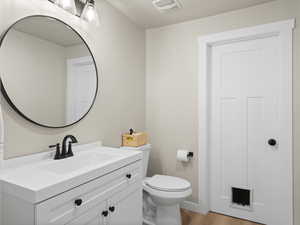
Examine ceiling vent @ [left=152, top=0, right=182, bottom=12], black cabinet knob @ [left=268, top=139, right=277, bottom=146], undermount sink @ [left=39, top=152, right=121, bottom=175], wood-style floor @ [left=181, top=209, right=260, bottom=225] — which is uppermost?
ceiling vent @ [left=152, top=0, right=182, bottom=12]

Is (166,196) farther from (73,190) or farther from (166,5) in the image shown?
(166,5)

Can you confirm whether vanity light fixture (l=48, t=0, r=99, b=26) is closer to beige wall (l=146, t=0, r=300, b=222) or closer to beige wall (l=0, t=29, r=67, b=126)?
beige wall (l=0, t=29, r=67, b=126)

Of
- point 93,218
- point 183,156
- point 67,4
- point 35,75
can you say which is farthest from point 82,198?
point 183,156

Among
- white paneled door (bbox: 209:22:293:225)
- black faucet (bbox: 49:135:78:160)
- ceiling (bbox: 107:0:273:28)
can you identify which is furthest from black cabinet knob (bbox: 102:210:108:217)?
ceiling (bbox: 107:0:273:28)

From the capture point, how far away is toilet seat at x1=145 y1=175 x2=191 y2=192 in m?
1.78

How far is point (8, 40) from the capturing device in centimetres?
116

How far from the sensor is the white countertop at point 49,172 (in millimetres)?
847

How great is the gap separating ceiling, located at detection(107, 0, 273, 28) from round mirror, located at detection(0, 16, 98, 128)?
0.75m

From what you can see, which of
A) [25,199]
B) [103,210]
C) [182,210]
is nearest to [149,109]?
[182,210]

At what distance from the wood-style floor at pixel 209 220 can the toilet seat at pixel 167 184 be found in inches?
20.2

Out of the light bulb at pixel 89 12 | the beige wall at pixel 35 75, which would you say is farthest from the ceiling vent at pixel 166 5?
the beige wall at pixel 35 75

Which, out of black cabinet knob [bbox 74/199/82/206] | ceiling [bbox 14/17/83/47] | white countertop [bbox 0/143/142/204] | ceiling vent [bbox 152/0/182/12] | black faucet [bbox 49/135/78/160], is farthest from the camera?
ceiling vent [bbox 152/0/182/12]

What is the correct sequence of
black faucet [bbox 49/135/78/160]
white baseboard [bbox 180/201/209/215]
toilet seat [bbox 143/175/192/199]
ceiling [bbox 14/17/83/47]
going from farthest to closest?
white baseboard [bbox 180/201/209/215], toilet seat [bbox 143/175/192/199], black faucet [bbox 49/135/78/160], ceiling [bbox 14/17/83/47]

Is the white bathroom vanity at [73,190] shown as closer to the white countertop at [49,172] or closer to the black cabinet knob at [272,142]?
the white countertop at [49,172]
